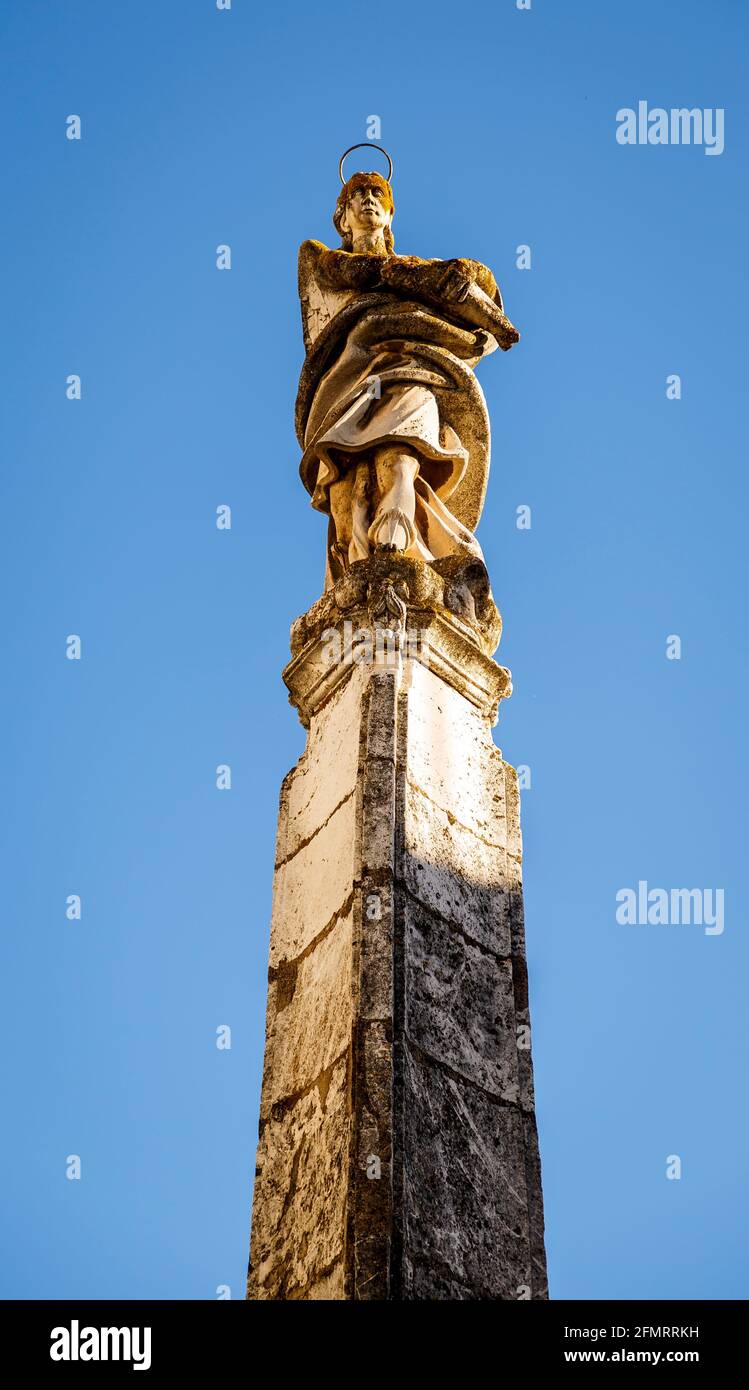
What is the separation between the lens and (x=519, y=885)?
16.3ft

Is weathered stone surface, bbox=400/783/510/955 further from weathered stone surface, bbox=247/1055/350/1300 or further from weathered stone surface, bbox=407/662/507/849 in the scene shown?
weathered stone surface, bbox=247/1055/350/1300

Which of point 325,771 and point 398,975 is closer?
point 398,975

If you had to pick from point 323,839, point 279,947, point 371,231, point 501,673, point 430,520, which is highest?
point 371,231

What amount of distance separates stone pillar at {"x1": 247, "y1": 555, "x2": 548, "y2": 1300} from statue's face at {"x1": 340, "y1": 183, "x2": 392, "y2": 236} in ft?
7.52

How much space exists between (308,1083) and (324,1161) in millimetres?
303

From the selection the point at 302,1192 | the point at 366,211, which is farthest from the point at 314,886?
the point at 366,211

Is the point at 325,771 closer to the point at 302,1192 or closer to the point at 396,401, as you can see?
the point at 302,1192

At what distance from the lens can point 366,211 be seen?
7301 millimetres

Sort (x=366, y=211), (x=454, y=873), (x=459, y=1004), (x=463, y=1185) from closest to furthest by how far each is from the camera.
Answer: (x=463, y=1185)
(x=459, y=1004)
(x=454, y=873)
(x=366, y=211)

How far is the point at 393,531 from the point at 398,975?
193 centimetres

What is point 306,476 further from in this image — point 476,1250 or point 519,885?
point 476,1250

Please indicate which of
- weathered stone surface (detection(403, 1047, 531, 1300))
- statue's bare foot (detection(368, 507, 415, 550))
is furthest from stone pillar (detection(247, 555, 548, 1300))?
statue's bare foot (detection(368, 507, 415, 550))

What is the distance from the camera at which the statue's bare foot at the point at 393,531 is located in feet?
18.6
